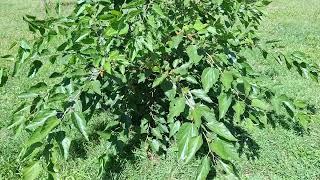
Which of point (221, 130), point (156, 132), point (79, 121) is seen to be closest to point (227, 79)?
point (221, 130)

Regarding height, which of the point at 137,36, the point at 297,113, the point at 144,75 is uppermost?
the point at 137,36

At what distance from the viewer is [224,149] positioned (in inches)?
68.4

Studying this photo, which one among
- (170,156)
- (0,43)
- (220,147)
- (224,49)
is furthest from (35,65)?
(0,43)

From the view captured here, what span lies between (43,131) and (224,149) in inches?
30.3

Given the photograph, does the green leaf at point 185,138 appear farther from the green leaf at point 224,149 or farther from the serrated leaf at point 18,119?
the serrated leaf at point 18,119

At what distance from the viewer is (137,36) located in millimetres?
2385

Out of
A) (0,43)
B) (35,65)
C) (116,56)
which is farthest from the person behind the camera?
(0,43)

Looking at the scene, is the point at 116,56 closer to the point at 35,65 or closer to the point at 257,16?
the point at 35,65

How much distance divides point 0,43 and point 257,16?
7.21 m

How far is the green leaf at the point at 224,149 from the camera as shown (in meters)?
1.71

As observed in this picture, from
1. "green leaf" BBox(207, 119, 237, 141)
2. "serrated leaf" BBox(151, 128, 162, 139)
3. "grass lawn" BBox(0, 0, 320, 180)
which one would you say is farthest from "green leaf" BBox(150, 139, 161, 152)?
"green leaf" BBox(207, 119, 237, 141)

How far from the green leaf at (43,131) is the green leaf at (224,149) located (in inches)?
26.9

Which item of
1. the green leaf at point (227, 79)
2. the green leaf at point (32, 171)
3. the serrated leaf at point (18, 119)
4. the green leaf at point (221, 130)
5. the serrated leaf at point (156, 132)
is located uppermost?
the green leaf at point (227, 79)

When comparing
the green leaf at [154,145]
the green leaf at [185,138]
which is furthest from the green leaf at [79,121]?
the green leaf at [154,145]
